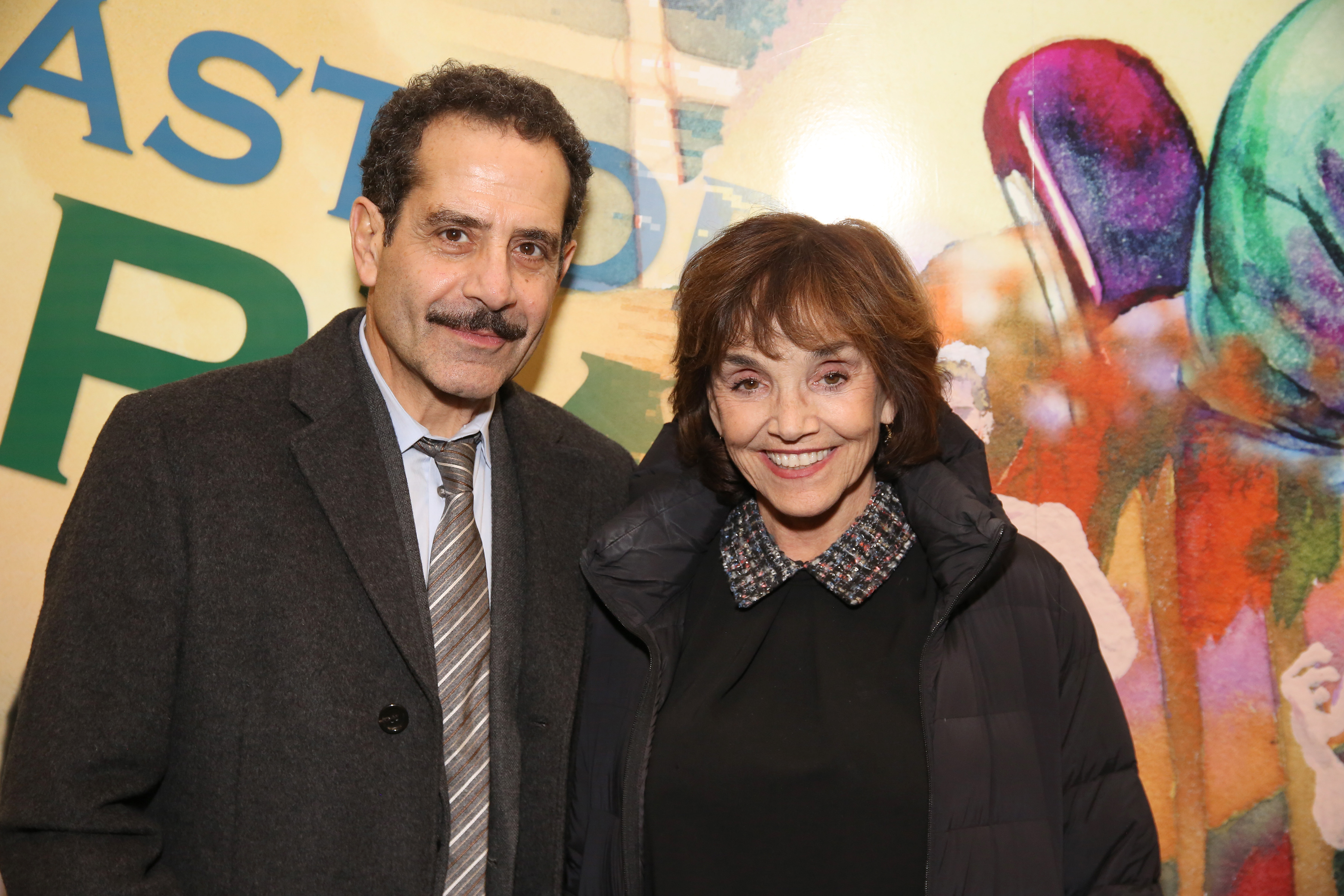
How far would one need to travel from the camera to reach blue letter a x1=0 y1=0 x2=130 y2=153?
2.38 m

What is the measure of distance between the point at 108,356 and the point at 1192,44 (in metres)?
2.85

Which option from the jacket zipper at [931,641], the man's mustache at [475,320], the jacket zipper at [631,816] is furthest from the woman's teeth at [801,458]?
the man's mustache at [475,320]

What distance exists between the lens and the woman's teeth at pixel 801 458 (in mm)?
1748

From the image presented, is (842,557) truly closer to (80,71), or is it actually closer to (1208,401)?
(1208,401)

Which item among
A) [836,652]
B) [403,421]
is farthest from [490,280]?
[836,652]

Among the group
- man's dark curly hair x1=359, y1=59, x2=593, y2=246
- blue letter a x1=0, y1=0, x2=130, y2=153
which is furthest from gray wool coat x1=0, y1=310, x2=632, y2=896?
blue letter a x1=0, y1=0, x2=130, y2=153

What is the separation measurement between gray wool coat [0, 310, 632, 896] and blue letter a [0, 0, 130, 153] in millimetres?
1163

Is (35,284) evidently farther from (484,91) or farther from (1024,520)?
(1024,520)

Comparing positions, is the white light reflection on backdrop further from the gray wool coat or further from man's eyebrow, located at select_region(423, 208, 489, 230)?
the gray wool coat

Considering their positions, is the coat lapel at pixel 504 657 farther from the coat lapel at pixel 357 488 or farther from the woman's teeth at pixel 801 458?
the woman's teeth at pixel 801 458

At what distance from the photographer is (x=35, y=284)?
2.40 metres

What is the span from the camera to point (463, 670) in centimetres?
164

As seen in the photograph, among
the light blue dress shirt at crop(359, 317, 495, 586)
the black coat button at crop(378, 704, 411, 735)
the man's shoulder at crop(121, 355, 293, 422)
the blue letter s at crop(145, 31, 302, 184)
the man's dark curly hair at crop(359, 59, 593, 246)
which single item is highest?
the blue letter s at crop(145, 31, 302, 184)

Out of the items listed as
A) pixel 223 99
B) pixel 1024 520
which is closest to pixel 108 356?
pixel 223 99
